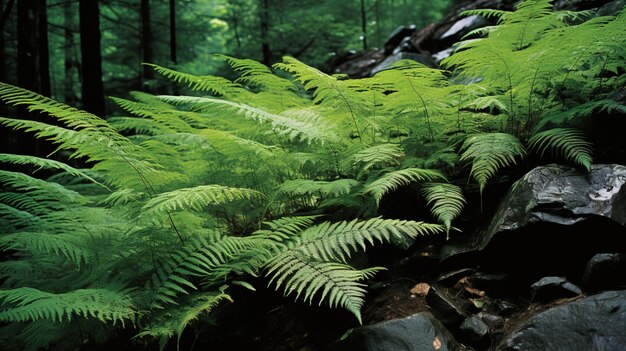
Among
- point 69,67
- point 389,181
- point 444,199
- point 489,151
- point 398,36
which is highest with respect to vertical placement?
point 398,36

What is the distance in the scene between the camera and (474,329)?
182 centimetres

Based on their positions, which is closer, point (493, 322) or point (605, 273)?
point (605, 273)

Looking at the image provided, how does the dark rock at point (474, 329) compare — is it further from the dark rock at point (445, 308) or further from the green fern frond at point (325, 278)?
the green fern frond at point (325, 278)

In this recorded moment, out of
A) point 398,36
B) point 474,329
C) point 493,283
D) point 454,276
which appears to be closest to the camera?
point 474,329

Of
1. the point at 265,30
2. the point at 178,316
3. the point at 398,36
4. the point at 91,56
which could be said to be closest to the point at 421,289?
the point at 178,316

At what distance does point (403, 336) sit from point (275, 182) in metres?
1.62

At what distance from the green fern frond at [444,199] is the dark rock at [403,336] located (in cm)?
51

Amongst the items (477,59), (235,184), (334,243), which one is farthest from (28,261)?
(477,59)

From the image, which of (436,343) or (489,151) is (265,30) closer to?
(489,151)

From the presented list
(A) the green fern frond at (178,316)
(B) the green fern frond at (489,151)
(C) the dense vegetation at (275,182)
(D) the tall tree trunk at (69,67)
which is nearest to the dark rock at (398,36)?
(C) the dense vegetation at (275,182)

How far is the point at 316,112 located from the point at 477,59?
130 centimetres

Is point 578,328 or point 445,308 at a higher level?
point 578,328

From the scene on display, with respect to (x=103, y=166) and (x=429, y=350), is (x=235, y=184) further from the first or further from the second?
(x=429, y=350)

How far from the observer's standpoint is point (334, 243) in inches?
76.0
